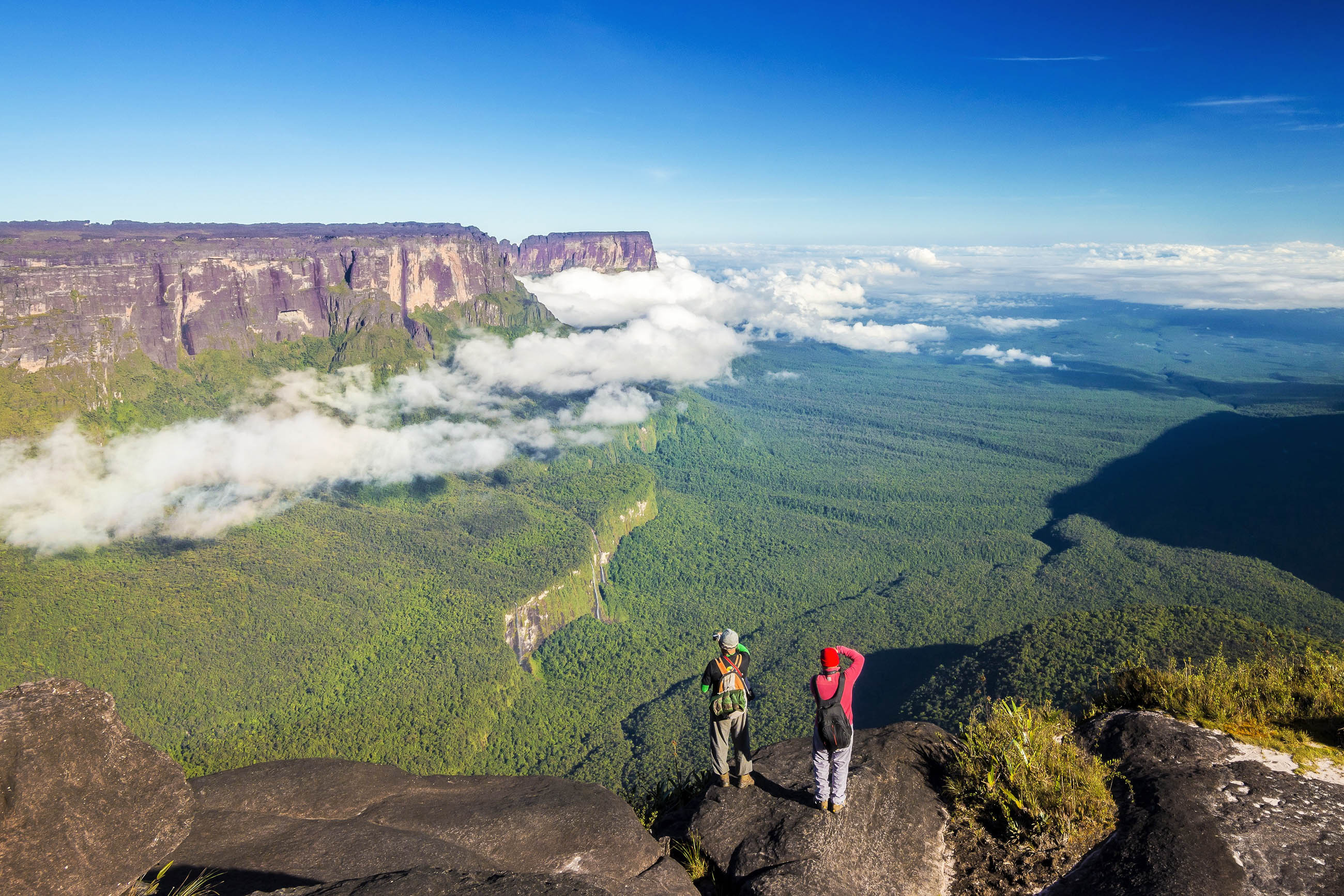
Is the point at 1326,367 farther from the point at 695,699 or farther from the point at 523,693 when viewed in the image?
the point at 523,693

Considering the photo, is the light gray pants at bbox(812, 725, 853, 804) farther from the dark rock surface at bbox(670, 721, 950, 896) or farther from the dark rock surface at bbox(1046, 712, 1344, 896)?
the dark rock surface at bbox(1046, 712, 1344, 896)

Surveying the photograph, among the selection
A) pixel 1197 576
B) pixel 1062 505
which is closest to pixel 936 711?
pixel 1197 576

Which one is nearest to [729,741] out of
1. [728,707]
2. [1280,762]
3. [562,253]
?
[728,707]

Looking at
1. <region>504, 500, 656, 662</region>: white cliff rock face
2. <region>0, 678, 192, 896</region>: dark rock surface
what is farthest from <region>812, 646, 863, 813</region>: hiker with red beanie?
<region>504, 500, 656, 662</region>: white cliff rock face

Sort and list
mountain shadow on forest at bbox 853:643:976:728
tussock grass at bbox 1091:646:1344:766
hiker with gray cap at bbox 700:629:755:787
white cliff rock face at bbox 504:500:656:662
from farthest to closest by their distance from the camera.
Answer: white cliff rock face at bbox 504:500:656:662
mountain shadow on forest at bbox 853:643:976:728
hiker with gray cap at bbox 700:629:755:787
tussock grass at bbox 1091:646:1344:766

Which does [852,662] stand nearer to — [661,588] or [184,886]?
[184,886]

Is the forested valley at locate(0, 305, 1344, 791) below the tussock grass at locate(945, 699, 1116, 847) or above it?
below
